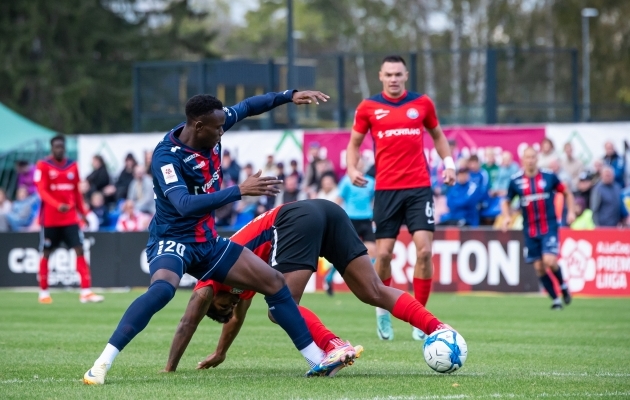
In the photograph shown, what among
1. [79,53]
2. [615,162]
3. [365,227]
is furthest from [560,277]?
[79,53]

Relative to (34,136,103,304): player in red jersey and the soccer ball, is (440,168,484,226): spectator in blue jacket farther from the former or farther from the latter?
the soccer ball

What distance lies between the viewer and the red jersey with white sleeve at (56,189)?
17.2 m

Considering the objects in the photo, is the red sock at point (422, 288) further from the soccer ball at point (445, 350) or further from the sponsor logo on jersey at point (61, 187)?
the sponsor logo on jersey at point (61, 187)

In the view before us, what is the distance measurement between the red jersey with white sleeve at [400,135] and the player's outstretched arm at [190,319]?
11.4 ft

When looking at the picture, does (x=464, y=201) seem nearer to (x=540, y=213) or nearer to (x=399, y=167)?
(x=540, y=213)

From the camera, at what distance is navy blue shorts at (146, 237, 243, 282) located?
25.8ft

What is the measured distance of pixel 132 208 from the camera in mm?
23547

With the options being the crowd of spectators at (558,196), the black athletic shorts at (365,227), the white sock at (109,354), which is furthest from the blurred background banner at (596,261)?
the white sock at (109,354)

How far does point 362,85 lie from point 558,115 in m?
4.62

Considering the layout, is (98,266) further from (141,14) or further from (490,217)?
(141,14)

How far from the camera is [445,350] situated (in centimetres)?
792

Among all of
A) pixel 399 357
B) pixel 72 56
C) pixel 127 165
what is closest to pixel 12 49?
pixel 72 56

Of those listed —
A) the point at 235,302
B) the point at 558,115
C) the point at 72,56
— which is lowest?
the point at 235,302

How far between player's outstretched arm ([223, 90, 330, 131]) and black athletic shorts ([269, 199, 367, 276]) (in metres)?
0.93
